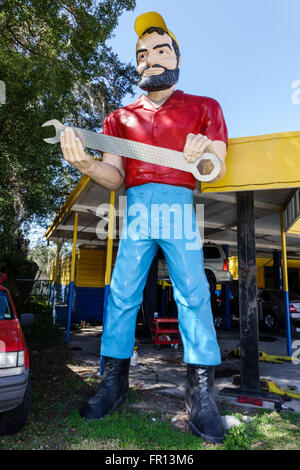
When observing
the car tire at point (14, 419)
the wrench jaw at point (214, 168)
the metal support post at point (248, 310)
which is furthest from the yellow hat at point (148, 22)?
the car tire at point (14, 419)

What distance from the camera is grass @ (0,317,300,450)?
236 centimetres

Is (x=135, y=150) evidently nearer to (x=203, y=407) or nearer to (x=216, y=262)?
(x=203, y=407)

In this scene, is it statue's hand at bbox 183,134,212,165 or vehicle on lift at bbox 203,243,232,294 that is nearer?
statue's hand at bbox 183,134,212,165

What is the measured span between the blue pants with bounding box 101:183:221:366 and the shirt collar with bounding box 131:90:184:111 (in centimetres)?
71

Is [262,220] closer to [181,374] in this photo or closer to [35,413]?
[181,374]

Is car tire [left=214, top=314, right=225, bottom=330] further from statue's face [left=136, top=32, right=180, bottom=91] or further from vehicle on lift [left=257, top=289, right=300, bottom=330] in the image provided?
statue's face [left=136, top=32, right=180, bottom=91]

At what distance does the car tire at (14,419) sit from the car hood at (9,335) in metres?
0.47

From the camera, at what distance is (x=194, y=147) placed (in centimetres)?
241

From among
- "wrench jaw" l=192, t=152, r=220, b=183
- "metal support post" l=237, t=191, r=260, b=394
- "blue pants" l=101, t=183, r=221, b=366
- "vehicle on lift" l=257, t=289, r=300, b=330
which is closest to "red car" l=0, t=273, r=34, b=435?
"blue pants" l=101, t=183, r=221, b=366

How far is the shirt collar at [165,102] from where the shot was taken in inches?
114

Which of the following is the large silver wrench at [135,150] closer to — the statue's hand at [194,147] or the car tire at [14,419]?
the statue's hand at [194,147]
